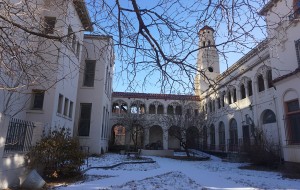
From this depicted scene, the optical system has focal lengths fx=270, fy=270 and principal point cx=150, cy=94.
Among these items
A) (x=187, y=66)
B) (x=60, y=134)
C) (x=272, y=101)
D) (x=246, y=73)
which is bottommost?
(x=60, y=134)

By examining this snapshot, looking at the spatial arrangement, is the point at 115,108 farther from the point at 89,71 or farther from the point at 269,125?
the point at 269,125

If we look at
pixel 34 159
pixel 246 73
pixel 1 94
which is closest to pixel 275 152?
pixel 246 73

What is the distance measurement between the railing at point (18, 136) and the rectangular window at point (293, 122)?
13193mm

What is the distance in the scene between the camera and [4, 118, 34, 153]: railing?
8.62 m

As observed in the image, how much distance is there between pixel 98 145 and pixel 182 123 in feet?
31.0

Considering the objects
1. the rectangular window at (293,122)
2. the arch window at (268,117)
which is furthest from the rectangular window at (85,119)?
the rectangular window at (293,122)

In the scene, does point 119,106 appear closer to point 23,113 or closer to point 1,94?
point 23,113

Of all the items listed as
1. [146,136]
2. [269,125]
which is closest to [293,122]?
[269,125]

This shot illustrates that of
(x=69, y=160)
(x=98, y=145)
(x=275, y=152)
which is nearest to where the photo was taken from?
(x=69, y=160)

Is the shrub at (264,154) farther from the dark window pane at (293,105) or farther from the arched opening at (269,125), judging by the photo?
the dark window pane at (293,105)

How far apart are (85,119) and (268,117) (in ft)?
52.6

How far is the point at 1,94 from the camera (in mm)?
12547

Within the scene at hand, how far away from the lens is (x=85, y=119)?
81.7 feet

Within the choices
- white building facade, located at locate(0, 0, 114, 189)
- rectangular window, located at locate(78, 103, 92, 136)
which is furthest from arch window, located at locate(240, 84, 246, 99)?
rectangular window, located at locate(78, 103, 92, 136)
